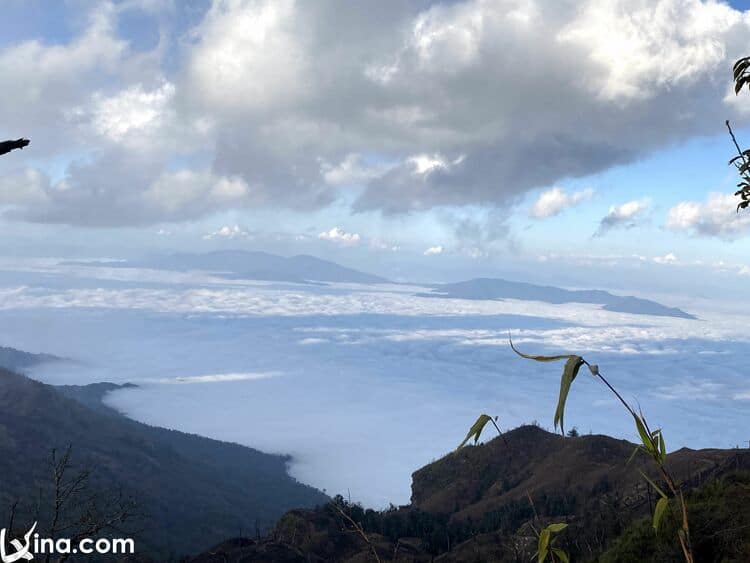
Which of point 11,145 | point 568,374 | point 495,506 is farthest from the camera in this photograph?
point 495,506

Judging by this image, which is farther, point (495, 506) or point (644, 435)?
point (495, 506)

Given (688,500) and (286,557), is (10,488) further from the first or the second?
(688,500)

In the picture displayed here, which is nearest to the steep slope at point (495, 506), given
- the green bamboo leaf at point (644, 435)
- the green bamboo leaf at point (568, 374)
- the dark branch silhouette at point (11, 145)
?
the green bamboo leaf at point (644, 435)

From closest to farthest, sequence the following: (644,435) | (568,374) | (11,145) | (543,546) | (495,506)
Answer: (568,374)
(644,435)
(543,546)
(11,145)
(495,506)

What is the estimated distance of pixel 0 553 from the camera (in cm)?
1198

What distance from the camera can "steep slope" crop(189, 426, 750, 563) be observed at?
62.3 m

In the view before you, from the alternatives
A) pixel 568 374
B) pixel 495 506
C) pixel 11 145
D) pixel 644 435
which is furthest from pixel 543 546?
pixel 495 506

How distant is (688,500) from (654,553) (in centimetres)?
804

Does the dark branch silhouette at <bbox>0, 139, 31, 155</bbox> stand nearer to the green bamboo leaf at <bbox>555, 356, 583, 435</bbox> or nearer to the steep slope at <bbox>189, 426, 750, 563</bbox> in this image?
the green bamboo leaf at <bbox>555, 356, 583, 435</bbox>

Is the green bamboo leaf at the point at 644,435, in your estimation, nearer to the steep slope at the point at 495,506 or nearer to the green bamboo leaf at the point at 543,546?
the green bamboo leaf at the point at 543,546

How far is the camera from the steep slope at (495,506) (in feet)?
204

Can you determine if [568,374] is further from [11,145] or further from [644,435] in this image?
[11,145]

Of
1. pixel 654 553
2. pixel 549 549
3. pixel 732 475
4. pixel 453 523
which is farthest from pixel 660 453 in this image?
pixel 453 523

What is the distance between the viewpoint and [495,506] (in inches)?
3853
